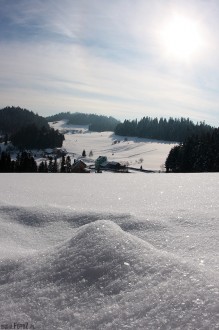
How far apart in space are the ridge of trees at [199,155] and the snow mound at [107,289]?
57.8m

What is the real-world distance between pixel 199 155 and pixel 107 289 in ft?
207

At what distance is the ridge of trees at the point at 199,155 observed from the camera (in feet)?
195

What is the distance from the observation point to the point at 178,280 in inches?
Answer: 97.2

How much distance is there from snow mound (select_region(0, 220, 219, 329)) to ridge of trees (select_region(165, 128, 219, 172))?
190 feet

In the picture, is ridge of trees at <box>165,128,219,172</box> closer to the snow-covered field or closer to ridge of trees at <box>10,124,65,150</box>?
the snow-covered field

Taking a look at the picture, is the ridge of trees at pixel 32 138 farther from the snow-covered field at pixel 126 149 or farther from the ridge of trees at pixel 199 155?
the ridge of trees at pixel 199 155


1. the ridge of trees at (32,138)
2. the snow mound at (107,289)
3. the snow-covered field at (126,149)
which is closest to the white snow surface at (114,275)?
the snow mound at (107,289)

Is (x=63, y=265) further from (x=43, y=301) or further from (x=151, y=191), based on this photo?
(x=151, y=191)

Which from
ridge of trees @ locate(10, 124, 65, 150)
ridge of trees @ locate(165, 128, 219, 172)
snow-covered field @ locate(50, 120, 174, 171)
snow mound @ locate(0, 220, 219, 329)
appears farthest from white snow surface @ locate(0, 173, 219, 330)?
ridge of trees @ locate(10, 124, 65, 150)

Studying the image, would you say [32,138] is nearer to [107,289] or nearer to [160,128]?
[160,128]

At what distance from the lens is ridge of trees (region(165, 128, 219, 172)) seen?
2339 inches

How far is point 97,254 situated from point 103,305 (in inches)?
24.7

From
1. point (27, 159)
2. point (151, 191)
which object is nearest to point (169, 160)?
point (27, 159)

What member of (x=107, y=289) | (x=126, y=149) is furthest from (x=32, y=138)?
(x=107, y=289)
